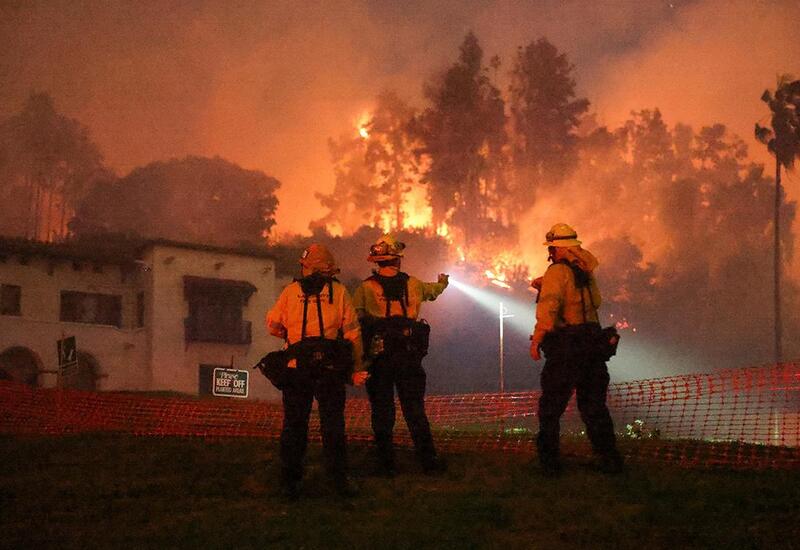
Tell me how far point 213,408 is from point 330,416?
6810mm

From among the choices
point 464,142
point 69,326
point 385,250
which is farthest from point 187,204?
point 385,250

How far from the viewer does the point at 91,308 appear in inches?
1719

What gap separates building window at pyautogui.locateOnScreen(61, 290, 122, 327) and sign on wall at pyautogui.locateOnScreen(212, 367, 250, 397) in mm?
26964

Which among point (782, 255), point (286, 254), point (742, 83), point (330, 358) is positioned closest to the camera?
point (330, 358)

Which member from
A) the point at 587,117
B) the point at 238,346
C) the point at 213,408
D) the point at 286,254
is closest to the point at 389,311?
the point at 213,408

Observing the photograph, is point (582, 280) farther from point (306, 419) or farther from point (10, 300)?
point (10, 300)

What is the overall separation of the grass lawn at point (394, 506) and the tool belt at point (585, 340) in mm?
992

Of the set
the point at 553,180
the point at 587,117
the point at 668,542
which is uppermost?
the point at 587,117

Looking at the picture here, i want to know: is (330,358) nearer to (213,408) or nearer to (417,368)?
(417,368)

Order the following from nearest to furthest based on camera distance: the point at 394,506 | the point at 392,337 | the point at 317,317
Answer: the point at 394,506
the point at 317,317
the point at 392,337

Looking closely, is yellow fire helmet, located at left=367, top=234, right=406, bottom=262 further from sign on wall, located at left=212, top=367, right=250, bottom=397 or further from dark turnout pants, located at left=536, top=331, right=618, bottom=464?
sign on wall, located at left=212, top=367, right=250, bottom=397

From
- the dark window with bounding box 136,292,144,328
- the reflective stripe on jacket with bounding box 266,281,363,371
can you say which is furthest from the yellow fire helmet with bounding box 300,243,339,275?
the dark window with bounding box 136,292,144,328

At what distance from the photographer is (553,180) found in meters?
69.9

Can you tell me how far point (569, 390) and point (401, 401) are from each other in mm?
1509
